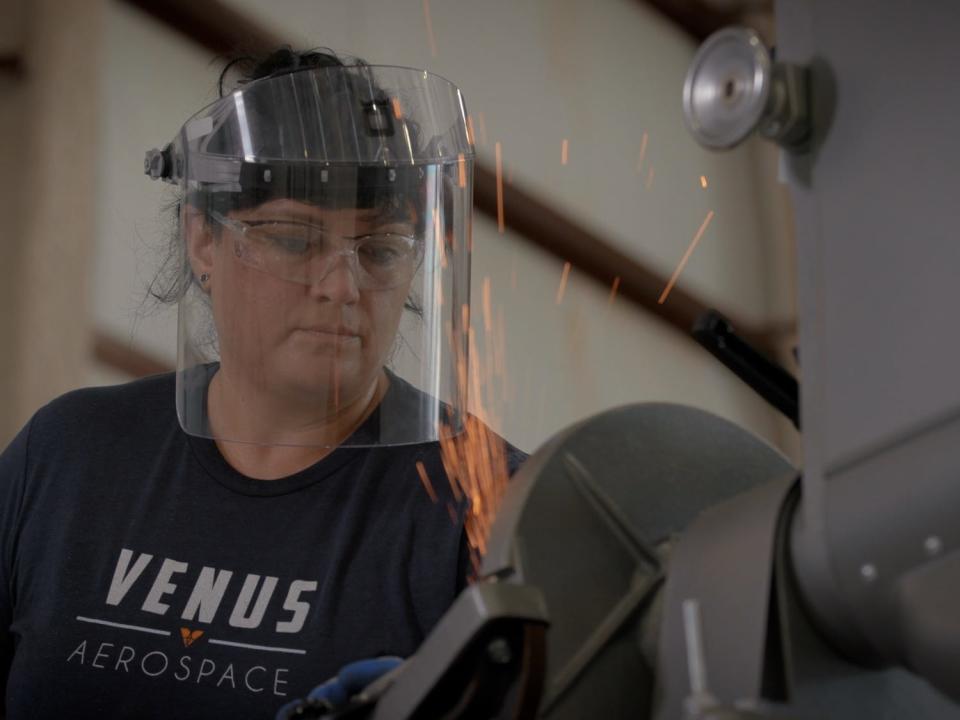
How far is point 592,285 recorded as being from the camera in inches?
112

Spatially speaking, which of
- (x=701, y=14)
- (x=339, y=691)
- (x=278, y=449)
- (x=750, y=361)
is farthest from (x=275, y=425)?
(x=701, y=14)

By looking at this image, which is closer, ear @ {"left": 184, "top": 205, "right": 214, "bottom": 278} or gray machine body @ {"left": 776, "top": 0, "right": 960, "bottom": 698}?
gray machine body @ {"left": 776, "top": 0, "right": 960, "bottom": 698}

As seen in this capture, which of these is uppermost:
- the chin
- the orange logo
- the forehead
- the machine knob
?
the machine knob

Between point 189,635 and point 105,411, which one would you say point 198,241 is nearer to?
point 105,411

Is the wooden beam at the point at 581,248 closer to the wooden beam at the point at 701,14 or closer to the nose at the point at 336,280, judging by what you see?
the wooden beam at the point at 701,14

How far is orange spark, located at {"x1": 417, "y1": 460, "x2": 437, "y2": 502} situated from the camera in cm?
143

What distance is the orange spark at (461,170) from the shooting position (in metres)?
1.53

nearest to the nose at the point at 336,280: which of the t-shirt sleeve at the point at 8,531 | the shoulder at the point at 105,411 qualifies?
the shoulder at the point at 105,411

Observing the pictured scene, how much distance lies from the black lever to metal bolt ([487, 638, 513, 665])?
22 cm

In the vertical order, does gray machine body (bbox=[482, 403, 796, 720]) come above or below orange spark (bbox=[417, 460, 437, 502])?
above

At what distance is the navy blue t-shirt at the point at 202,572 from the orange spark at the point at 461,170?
0.26m

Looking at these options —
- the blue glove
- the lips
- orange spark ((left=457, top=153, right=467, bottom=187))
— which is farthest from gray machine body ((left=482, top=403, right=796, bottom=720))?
orange spark ((left=457, top=153, right=467, bottom=187))

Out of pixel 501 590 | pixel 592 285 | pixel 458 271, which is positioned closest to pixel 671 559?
pixel 501 590

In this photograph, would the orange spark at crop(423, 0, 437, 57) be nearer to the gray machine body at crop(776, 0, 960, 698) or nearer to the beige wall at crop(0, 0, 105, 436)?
the beige wall at crop(0, 0, 105, 436)
